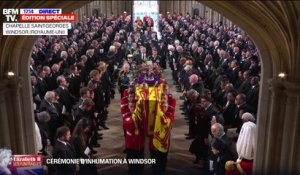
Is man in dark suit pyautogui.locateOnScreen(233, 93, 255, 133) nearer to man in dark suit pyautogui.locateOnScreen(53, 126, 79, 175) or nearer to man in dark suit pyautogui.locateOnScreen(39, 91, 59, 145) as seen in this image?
man in dark suit pyautogui.locateOnScreen(53, 126, 79, 175)

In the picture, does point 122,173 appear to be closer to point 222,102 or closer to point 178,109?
point 222,102

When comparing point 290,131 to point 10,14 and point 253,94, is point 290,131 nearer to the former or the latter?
point 253,94

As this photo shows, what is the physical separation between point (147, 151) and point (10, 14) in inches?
179

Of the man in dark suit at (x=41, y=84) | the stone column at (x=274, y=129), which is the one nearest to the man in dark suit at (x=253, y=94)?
the stone column at (x=274, y=129)

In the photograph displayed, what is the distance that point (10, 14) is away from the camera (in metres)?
5.90

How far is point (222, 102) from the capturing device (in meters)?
10.5

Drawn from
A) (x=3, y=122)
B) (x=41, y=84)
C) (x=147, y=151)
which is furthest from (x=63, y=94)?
(x=3, y=122)

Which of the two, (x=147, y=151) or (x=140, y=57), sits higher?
(x=140, y=57)

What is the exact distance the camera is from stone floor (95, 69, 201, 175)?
848 centimetres

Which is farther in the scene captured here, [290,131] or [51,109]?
[51,109]

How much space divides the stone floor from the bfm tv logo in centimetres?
Result: 376

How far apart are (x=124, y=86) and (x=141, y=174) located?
3.76 m

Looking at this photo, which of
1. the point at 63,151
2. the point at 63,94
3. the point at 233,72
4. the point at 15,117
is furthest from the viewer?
the point at 233,72

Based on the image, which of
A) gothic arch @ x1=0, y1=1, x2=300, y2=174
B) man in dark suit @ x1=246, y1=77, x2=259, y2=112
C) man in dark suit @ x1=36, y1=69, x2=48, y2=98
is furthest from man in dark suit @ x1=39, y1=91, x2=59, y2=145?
man in dark suit @ x1=246, y1=77, x2=259, y2=112
